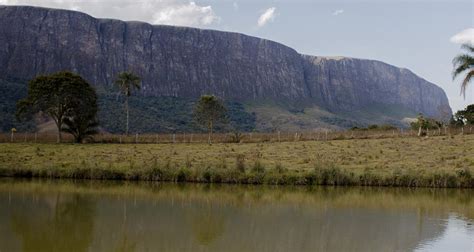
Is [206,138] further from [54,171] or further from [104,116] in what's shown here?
[104,116]

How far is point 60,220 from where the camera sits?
19.9 m

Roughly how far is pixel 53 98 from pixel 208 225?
48.1 meters

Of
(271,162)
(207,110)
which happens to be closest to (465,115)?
(207,110)

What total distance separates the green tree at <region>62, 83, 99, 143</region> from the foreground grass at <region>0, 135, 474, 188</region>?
7.77m

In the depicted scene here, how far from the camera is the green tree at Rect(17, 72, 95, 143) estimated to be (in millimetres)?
63281

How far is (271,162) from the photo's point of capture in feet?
137

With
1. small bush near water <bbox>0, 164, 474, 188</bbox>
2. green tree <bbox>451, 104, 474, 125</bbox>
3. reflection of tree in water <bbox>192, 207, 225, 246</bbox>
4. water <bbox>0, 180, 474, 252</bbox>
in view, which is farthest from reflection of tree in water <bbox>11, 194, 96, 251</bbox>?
green tree <bbox>451, 104, 474, 125</bbox>

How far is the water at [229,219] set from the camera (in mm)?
16281

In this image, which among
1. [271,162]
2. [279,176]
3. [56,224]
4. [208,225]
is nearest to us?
[56,224]

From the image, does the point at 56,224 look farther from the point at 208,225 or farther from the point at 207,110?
the point at 207,110

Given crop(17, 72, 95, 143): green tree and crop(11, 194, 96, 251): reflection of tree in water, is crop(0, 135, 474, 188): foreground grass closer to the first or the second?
crop(17, 72, 95, 143): green tree

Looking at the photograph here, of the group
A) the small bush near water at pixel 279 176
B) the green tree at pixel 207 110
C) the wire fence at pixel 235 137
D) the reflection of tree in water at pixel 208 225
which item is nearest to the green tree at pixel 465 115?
the wire fence at pixel 235 137

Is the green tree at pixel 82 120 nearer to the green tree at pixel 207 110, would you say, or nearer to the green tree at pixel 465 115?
the green tree at pixel 207 110

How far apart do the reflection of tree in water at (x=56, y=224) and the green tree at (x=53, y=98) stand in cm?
3941
